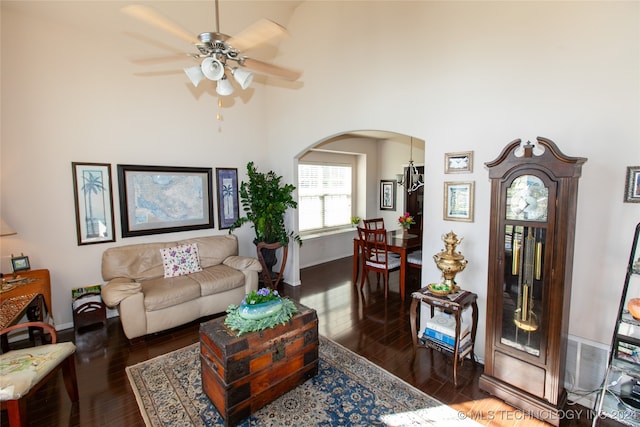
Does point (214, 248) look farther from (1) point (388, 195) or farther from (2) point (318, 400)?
(1) point (388, 195)

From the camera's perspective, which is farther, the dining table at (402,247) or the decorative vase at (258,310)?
the dining table at (402,247)

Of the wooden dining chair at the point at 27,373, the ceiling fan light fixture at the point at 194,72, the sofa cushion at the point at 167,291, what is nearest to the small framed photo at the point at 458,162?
the ceiling fan light fixture at the point at 194,72

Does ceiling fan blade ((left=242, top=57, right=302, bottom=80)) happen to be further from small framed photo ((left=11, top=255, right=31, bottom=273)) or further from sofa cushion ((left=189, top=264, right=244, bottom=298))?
small framed photo ((left=11, top=255, right=31, bottom=273))

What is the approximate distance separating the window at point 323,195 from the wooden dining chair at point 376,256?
1.96m

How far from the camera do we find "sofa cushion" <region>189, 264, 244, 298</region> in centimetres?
379

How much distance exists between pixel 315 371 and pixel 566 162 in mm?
2505

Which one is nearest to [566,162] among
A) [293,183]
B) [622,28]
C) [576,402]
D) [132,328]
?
[622,28]

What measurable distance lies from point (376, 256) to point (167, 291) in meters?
2.88

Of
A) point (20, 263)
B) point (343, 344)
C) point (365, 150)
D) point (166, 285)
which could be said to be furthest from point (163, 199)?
point (365, 150)

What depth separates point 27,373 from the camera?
195 centimetres

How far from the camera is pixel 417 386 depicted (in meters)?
2.60

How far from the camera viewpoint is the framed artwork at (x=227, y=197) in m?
4.87

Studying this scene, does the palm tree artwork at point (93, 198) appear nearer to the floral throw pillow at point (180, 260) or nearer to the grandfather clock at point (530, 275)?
the floral throw pillow at point (180, 260)

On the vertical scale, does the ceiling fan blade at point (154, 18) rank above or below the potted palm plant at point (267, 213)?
above
